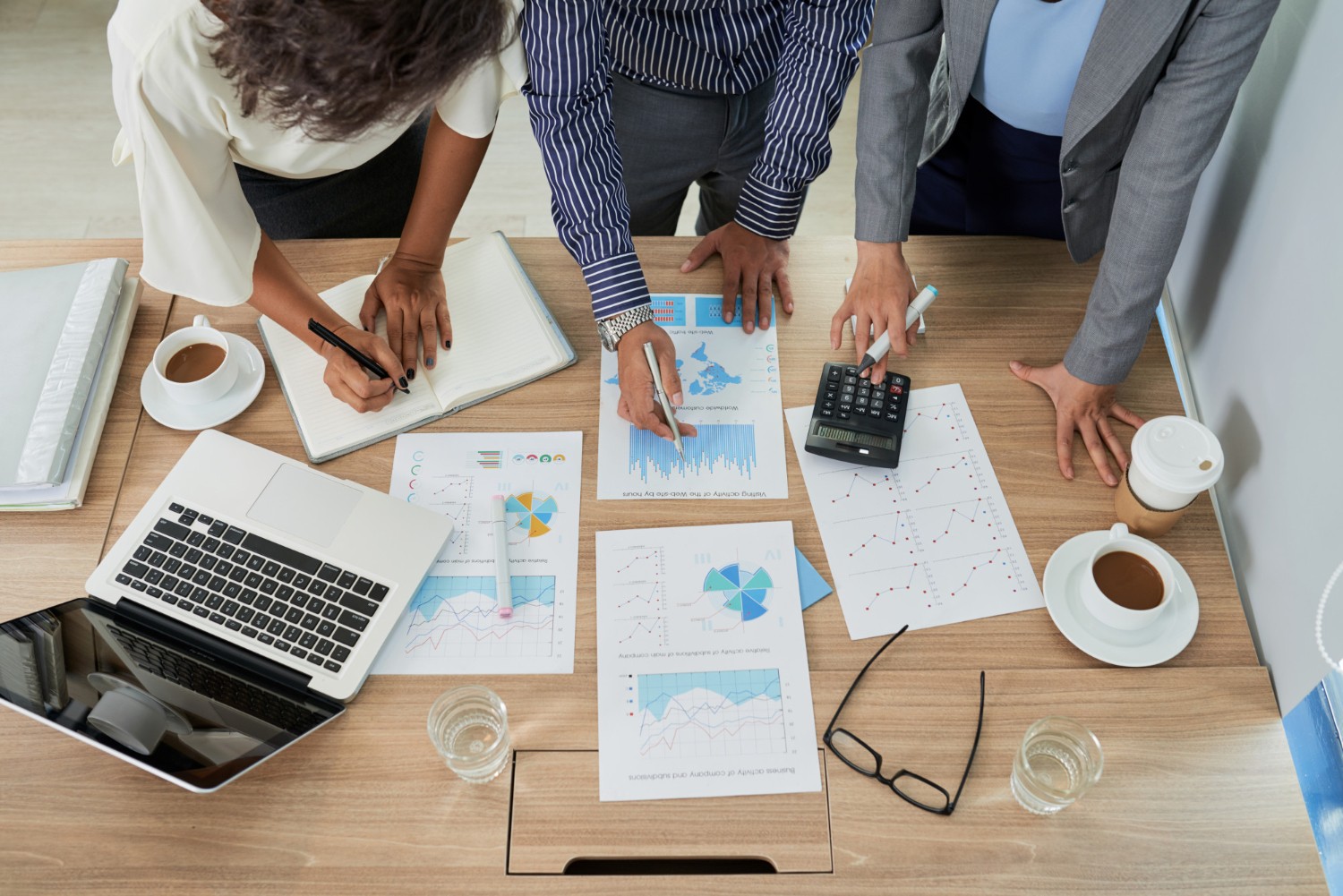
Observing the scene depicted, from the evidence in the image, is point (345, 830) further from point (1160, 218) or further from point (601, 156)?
point (1160, 218)

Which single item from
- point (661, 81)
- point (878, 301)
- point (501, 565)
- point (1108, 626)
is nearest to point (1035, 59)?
point (878, 301)

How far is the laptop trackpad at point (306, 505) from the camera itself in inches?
41.9

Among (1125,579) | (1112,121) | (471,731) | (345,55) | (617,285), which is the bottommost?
(471,731)

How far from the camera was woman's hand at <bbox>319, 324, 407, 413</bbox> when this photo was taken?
45.8 inches

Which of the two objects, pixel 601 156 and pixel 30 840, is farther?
pixel 601 156

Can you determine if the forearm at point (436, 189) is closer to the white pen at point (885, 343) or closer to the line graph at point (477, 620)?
the line graph at point (477, 620)

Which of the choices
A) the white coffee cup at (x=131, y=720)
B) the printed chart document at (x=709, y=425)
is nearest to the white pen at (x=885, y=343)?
the printed chart document at (x=709, y=425)

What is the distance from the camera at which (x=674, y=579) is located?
41.9 inches

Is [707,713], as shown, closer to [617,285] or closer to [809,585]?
[809,585]

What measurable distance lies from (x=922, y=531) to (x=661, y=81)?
2.71 feet

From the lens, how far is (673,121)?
1518mm

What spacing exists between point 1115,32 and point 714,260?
22.3 inches

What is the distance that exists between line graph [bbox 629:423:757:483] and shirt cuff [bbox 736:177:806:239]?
31 cm

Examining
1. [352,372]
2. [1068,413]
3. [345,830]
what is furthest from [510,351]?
[1068,413]
